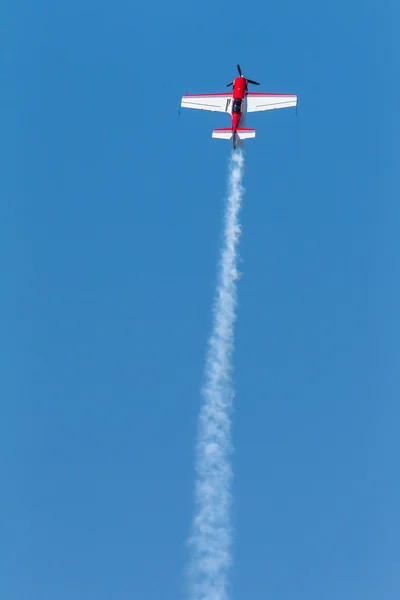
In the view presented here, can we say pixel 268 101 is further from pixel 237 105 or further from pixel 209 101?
pixel 209 101

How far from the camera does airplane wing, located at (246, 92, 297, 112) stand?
73.4 m

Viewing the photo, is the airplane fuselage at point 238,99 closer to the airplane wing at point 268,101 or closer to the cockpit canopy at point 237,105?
the cockpit canopy at point 237,105

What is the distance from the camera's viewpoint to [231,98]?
74062mm

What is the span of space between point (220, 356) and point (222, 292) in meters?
4.60

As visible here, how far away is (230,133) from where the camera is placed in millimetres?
70312

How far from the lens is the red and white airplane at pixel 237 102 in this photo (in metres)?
70.5

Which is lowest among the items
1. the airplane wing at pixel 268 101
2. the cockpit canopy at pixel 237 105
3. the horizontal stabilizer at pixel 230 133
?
the horizontal stabilizer at pixel 230 133

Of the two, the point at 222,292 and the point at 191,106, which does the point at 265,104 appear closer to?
the point at 191,106

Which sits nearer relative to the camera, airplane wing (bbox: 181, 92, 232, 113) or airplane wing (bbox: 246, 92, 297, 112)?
airplane wing (bbox: 246, 92, 297, 112)

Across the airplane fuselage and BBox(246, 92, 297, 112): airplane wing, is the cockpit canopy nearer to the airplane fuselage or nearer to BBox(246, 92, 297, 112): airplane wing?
the airplane fuselage

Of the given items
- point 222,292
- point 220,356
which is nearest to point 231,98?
point 222,292

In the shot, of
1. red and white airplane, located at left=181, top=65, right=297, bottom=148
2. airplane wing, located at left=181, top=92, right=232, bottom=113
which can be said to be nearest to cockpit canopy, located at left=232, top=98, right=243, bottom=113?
red and white airplane, located at left=181, top=65, right=297, bottom=148

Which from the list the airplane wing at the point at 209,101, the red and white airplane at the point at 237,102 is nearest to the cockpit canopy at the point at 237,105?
the red and white airplane at the point at 237,102

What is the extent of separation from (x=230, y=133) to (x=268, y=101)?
17.1ft
